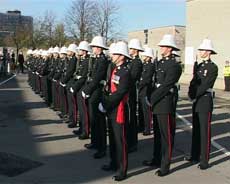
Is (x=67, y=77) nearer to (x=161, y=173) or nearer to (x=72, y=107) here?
(x=72, y=107)

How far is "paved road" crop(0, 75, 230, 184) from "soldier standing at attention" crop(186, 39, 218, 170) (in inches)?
15.2

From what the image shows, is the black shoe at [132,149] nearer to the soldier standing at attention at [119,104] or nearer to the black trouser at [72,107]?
the soldier standing at attention at [119,104]

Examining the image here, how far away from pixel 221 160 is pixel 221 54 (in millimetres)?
32157

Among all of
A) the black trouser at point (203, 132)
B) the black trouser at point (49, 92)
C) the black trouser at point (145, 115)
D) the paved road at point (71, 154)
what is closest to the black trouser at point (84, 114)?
the paved road at point (71, 154)

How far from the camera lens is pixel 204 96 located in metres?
8.54

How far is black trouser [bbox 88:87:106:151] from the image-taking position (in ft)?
30.6

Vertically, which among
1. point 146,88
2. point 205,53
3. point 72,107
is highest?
point 205,53

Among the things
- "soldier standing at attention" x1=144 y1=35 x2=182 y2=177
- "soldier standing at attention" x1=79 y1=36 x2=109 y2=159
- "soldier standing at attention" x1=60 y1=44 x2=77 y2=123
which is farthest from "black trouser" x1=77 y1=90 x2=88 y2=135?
"soldier standing at attention" x1=144 y1=35 x2=182 y2=177

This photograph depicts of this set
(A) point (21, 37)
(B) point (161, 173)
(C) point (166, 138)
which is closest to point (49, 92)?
(C) point (166, 138)

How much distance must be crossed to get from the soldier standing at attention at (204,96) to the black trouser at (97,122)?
174 centimetres

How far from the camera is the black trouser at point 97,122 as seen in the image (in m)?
9.31

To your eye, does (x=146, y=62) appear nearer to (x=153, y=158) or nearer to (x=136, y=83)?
(x=136, y=83)

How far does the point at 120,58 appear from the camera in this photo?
25.3ft

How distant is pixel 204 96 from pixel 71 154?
2646mm
